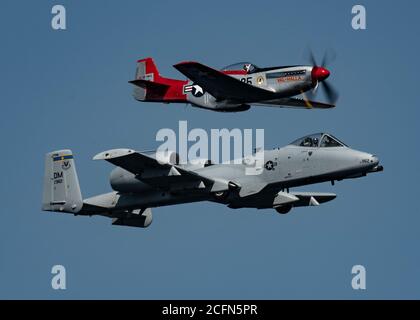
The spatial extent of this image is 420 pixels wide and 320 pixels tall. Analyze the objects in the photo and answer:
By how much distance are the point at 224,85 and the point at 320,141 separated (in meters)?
8.57

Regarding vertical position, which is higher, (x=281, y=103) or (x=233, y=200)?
(x=281, y=103)

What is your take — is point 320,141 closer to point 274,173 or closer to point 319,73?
point 274,173

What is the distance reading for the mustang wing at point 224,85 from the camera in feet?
168

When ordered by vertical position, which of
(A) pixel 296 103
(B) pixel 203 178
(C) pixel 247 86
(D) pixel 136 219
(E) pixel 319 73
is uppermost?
(E) pixel 319 73

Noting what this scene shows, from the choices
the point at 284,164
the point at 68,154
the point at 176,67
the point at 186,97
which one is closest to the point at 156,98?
the point at 186,97

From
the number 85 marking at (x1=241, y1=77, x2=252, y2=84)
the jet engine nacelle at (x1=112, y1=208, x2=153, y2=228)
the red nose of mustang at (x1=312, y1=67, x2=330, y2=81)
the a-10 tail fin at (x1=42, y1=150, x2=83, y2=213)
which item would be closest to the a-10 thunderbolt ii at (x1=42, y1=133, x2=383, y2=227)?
the a-10 tail fin at (x1=42, y1=150, x2=83, y2=213)

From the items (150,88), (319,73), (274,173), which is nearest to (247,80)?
(319,73)

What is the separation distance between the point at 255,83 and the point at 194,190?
30.4ft

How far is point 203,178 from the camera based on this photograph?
45250 mm

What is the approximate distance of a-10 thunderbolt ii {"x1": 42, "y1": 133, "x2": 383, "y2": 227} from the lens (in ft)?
145

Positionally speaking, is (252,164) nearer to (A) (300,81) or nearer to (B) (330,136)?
(B) (330,136)

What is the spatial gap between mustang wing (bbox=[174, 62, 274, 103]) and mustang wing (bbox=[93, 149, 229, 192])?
787cm

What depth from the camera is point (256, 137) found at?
4766 cm

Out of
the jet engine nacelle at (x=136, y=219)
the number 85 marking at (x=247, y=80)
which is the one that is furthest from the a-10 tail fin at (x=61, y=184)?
the number 85 marking at (x=247, y=80)
